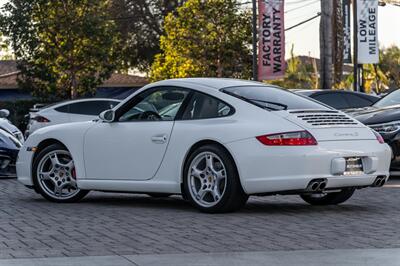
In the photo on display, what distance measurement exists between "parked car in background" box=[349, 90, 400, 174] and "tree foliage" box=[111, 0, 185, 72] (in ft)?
154

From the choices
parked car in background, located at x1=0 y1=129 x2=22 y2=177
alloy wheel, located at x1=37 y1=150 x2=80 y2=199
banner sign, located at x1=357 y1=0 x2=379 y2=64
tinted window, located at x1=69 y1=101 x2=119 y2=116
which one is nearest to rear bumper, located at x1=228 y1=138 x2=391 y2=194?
alloy wheel, located at x1=37 y1=150 x2=80 y2=199

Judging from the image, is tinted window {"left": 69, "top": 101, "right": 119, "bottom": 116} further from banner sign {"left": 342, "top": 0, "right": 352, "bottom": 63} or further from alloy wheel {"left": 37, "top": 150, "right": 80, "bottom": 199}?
banner sign {"left": 342, "top": 0, "right": 352, "bottom": 63}

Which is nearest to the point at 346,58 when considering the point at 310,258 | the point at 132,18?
the point at 132,18

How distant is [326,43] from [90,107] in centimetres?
830

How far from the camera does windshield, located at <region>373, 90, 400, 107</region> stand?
1703 cm

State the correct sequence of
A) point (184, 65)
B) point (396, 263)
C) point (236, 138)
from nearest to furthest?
point (396, 263) → point (236, 138) → point (184, 65)

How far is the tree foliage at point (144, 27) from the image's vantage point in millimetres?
62531

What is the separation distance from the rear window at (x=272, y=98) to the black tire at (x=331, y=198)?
36.8 inches

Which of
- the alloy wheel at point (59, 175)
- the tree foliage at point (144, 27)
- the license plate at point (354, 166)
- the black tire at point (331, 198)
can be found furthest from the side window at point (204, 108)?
the tree foliage at point (144, 27)

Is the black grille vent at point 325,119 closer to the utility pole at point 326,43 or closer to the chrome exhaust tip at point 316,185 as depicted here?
the chrome exhaust tip at point 316,185

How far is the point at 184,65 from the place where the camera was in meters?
47.3

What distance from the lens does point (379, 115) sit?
1539 cm

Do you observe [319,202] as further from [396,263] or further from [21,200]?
[396,263]

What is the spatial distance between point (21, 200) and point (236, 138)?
128 inches
